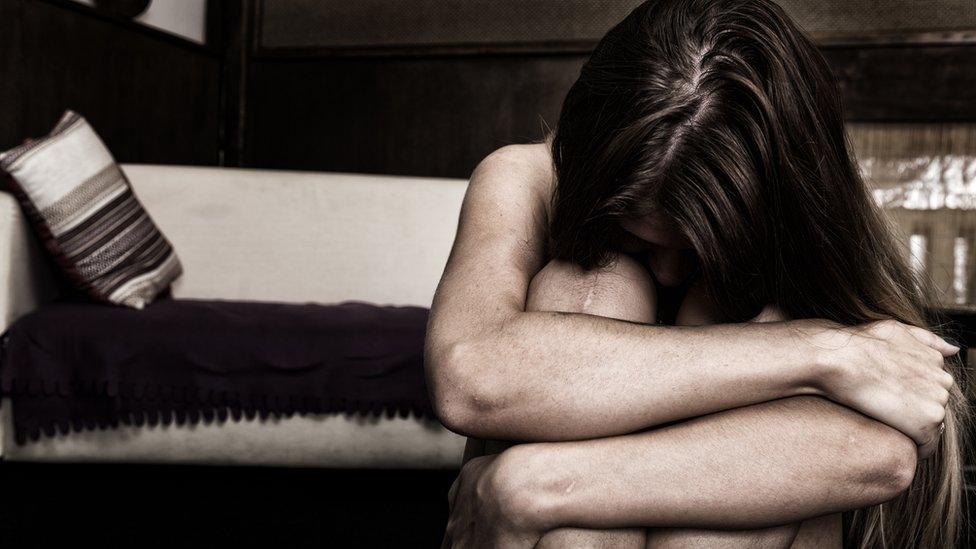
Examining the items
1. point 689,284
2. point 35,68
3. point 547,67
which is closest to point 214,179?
point 35,68

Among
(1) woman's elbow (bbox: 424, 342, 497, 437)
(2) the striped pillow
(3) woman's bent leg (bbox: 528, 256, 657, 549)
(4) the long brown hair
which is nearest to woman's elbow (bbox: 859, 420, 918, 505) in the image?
(4) the long brown hair

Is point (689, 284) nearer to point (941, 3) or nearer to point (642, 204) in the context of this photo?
point (642, 204)

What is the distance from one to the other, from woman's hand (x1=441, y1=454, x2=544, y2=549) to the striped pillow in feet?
4.48

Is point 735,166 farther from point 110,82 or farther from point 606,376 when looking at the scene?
point 110,82

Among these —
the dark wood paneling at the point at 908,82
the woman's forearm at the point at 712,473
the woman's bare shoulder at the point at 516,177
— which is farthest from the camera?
the dark wood paneling at the point at 908,82

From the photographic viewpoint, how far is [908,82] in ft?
9.71

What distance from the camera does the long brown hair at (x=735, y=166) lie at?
2.80 ft

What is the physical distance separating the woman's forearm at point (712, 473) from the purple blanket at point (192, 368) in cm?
99

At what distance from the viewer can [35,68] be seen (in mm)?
2539

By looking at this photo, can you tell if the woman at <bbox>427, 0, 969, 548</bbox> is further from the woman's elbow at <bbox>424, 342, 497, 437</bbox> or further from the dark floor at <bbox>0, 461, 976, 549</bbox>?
the dark floor at <bbox>0, 461, 976, 549</bbox>

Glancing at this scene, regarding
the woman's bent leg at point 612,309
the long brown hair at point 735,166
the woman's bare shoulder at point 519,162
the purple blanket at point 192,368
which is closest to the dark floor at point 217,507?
the purple blanket at point 192,368

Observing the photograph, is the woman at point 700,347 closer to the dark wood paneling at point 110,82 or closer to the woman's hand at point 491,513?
the woman's hand at point 491,513

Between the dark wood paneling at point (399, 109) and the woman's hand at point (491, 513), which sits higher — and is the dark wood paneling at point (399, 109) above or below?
above

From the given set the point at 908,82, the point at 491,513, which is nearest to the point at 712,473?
the point at 491,513
